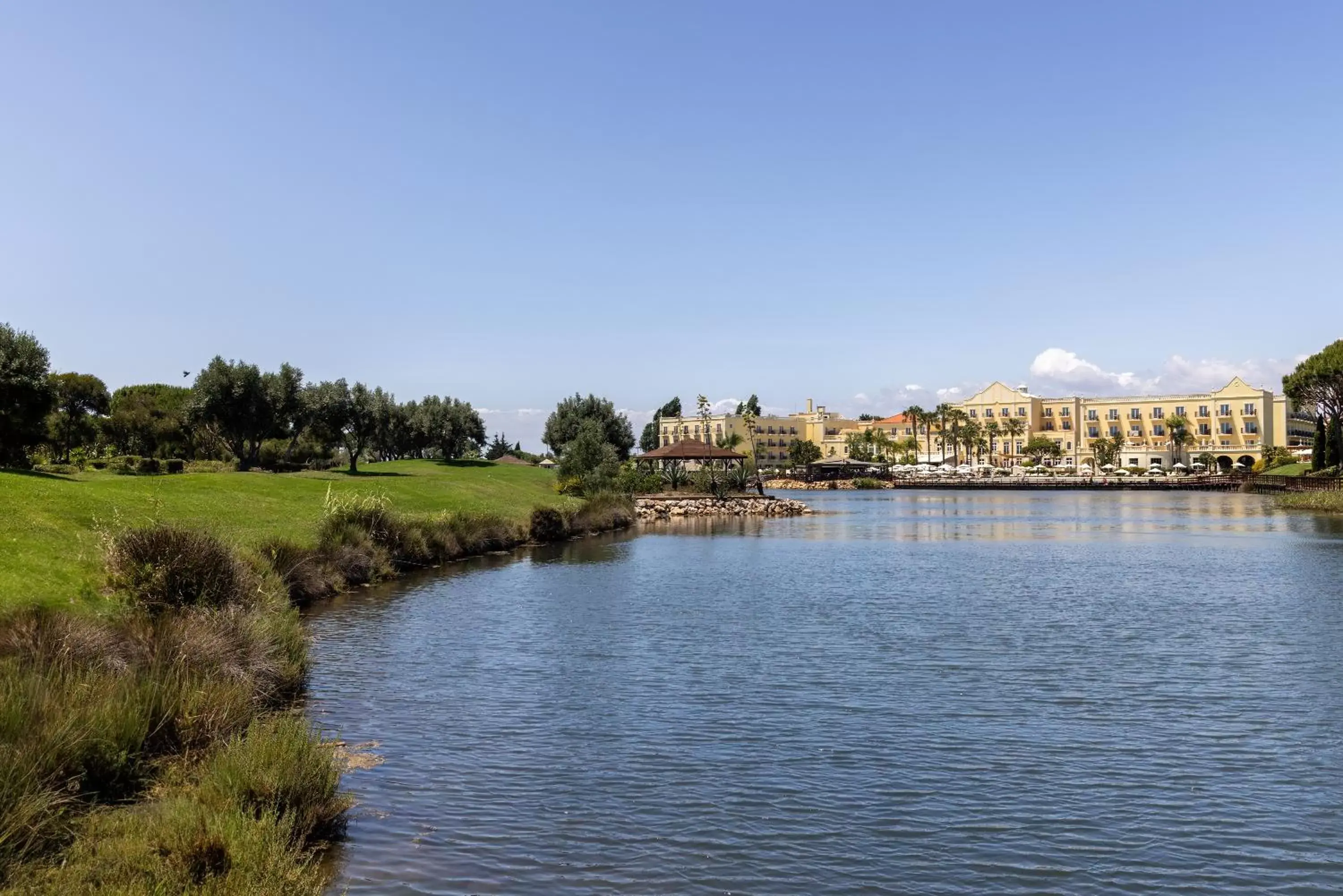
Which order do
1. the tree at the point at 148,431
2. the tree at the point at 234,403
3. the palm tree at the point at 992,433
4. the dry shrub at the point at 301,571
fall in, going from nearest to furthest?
the dry shrub at the point at 301,571
the tree at the point at 234,403
the tree at the point at 148,431
the palm tree at the point at 992,433

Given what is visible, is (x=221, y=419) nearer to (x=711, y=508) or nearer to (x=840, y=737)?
(x=711, y=508)

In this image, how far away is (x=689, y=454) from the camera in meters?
89.5

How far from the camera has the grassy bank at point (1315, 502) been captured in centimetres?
7300

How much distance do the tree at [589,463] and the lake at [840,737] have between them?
128 ft

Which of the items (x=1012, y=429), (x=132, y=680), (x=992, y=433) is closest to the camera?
(x=132, y=680)

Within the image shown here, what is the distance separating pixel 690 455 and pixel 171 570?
240ft

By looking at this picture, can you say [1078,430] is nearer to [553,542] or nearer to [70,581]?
[553,542]

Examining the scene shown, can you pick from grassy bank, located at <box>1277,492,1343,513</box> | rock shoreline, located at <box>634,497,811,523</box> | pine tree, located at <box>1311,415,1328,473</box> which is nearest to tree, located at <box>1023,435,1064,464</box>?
pine tree, located at <box>1311,415,1328,473</box>

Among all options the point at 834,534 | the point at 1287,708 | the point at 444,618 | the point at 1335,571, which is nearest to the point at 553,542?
the point at 834,534

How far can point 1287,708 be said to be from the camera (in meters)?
15.9

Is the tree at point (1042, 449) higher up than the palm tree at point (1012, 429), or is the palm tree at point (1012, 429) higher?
the palm tree at point (1012, 429)

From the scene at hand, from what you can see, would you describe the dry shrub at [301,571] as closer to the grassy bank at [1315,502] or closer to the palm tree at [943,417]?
the grassy bank at [1315,502]

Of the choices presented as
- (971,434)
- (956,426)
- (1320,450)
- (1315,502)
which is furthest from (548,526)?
(956,426)

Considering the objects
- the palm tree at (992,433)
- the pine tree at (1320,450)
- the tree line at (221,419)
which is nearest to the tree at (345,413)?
the tree line at (221,419)
